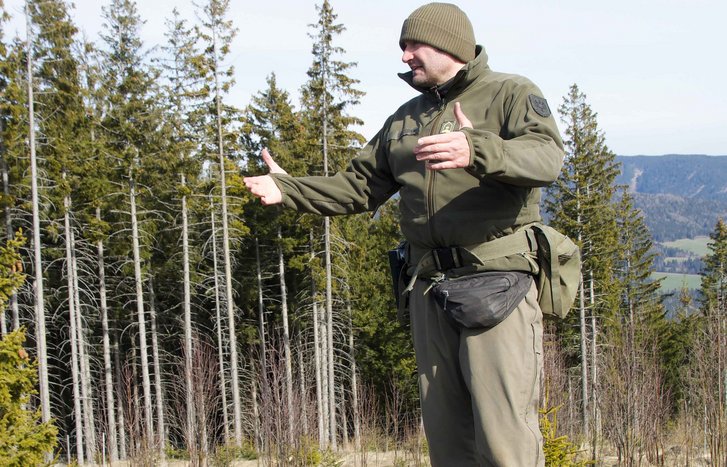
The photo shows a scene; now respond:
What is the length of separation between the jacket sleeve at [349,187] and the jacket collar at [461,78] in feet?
1.09

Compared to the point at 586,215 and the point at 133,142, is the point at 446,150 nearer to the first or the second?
the point at 133,142

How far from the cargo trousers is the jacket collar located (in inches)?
29.3

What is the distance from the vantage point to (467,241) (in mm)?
2674

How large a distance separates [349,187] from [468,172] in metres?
0.68

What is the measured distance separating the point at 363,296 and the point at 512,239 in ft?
96.0

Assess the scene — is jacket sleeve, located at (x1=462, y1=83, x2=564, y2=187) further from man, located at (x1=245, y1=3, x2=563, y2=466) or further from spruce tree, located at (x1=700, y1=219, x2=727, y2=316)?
spruce tree, located at (x1=700, y1=219, x2=727, y2=316)

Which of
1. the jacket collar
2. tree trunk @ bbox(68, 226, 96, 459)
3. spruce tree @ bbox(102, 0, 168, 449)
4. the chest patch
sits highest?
spruce tree @ bbox(102, 0, 168, 449)

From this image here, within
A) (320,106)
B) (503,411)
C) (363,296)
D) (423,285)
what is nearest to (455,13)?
(423,285)

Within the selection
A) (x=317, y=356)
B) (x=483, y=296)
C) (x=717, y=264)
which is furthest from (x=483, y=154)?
(x=717, y=264)

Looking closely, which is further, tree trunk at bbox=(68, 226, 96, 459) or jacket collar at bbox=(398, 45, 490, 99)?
tree trunk at bbox=(68, 226, 96, 459)

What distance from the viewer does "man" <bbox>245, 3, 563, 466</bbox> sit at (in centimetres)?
255

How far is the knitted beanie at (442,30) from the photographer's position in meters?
2.69

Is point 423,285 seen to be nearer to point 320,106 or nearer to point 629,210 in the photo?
point 320,106

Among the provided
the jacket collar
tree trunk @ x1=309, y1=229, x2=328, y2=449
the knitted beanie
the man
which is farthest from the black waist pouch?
tree trunk @ x1=309, y1=229, x2=328, y2=449
